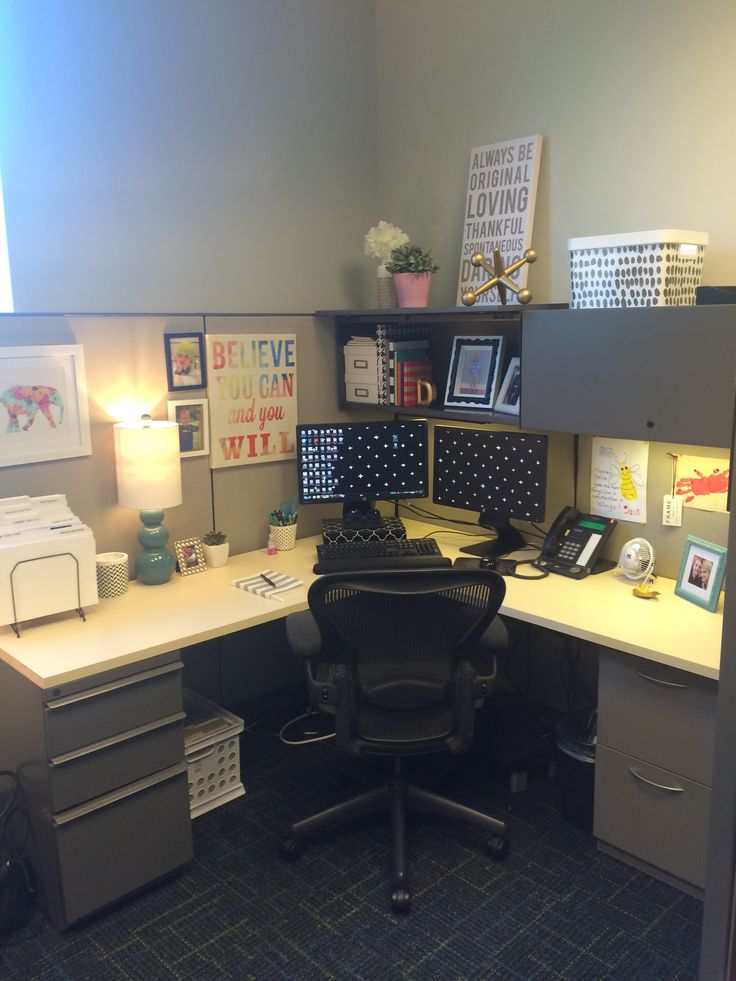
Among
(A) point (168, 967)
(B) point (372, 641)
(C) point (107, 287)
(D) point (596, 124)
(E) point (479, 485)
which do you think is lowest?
(A) point (168, 967)

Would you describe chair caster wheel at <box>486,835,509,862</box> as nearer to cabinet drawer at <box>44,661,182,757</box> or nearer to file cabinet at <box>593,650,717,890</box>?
file cabinet at <box>593,650,717,890</box>

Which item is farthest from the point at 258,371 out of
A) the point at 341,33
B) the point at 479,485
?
the point at 341,33

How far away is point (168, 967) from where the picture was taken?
6.88ft

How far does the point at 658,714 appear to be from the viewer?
7.46 feet

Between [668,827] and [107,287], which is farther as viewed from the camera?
[107,287]

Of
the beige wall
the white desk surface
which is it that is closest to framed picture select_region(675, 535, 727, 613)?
the white desk surface

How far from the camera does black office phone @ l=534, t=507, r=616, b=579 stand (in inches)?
109

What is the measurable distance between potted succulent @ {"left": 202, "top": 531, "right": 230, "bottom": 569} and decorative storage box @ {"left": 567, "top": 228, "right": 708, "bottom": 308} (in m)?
1.41

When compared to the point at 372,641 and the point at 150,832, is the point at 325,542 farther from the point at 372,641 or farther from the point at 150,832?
the point at 150,832

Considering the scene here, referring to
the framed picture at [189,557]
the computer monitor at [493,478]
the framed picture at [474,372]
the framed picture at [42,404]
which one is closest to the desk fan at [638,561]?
the computer monitor at [493,478]

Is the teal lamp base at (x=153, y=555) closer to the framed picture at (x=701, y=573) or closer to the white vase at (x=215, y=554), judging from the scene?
the white vase at (x=215, y=554)

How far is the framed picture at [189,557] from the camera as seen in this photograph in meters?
2.86

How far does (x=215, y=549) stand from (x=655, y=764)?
4.95 ft

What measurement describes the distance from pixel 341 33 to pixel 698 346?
6.73 ft
